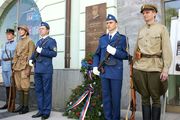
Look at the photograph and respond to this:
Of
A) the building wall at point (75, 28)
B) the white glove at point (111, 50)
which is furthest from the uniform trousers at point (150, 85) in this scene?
the building wall at point (75, 28)

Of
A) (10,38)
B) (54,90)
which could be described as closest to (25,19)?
(10,38)

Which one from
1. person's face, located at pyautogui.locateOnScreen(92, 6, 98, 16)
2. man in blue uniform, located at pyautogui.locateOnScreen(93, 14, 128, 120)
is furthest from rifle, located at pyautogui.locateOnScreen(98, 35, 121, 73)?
person's face, located at pyautogui.locateOnScreen(92, 6, 98, 16)

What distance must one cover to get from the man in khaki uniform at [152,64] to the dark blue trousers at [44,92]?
1.96 metres

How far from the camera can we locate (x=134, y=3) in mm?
6051

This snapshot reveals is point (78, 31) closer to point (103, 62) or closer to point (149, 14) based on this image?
point (103, 62)

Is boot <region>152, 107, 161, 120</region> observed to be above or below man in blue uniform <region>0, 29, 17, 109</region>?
below

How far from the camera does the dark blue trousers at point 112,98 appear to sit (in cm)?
454

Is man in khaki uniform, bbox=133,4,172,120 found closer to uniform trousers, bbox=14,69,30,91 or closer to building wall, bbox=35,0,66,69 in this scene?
uniform trousers, bbox=14,69,30,91

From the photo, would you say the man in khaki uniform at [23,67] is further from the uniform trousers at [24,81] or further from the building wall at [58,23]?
the building wall at [58,23]

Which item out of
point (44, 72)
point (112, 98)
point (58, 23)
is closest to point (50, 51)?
point (44, 72)

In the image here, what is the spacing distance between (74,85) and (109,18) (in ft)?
5.79

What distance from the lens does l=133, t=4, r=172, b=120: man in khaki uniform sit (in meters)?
3.96

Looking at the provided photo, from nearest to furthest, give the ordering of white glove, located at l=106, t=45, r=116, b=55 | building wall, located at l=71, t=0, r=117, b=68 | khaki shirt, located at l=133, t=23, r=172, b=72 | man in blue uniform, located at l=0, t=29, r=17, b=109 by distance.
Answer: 1. khaki shirt, located at l=133, t=23, r=172, b=72
2. white glove, located at l=106, t=45, r=116, b=55
3. man in blue uniform, located at l=0, t=29, r=17, b=109
4. building wall, located at l=71, t=0, r=117, b=68

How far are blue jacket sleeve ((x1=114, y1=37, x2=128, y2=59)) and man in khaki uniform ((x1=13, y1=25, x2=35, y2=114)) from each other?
2238 millimetres
